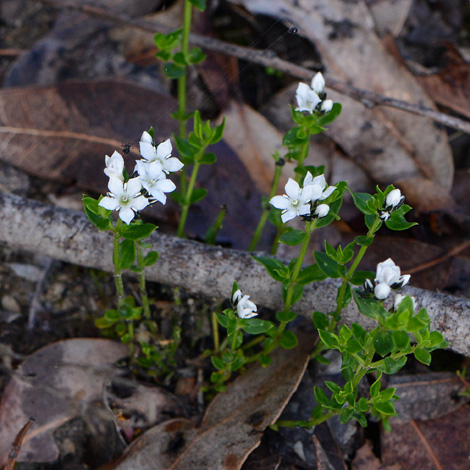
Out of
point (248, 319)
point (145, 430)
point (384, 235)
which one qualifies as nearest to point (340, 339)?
point (248, 319)

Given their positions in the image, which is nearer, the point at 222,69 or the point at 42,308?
the point at 42,308

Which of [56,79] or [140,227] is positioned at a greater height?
[140,227]

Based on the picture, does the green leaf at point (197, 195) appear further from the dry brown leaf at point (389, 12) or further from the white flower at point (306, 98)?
the dry brown leaf at point (389, 12)

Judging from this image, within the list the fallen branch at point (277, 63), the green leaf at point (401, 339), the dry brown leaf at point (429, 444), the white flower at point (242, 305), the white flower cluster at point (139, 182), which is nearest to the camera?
the green leaf at point (401, 339)

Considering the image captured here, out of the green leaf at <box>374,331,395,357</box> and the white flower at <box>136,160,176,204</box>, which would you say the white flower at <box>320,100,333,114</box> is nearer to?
the white flower at <box>136,160,176,204</box>

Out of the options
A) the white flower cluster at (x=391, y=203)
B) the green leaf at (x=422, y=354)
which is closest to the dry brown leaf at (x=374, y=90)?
the white flower cluster at (x=391, y=203)

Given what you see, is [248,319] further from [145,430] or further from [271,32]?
[271,32]

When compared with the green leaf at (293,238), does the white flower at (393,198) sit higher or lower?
higher
